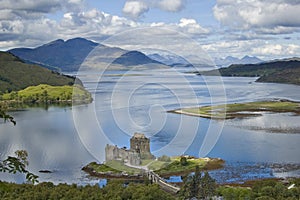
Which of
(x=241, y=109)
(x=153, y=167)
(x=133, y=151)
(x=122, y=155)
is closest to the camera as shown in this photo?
(x=153, y=167)

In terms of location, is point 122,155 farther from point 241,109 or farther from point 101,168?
point 241,109

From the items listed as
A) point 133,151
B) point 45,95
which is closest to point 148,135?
point 133,151

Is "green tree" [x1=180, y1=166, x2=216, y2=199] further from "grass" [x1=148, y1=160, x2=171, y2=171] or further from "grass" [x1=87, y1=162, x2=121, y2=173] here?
"grass" [x1=87, y1=162, x2=121, y2=173]

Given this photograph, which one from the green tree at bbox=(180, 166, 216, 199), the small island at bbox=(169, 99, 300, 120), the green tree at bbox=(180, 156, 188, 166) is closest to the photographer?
the green tree at bbox=(180, 166, 216, 199)

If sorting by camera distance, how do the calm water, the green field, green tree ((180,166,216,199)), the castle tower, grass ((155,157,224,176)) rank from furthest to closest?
the green field < the calm water < the castle tower < grass ((155,157,224,176)) < green tree ((180,166,216,199))

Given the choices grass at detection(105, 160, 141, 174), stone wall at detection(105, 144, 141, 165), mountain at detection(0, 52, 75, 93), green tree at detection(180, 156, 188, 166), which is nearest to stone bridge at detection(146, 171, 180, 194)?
grass at detection(105, 160, 141, 174)

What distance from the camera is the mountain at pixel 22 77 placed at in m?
82.5

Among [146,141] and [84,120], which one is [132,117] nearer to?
[84,120]

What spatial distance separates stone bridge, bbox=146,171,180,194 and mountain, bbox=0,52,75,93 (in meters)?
58.7

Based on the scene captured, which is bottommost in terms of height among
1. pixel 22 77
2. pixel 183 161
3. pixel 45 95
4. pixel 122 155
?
pixel 183 161

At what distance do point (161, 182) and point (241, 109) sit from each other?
3113 centimetres

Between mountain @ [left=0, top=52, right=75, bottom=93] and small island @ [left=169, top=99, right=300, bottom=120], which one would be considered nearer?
small island @ [left=169, top=99, right=300, bottom=120]

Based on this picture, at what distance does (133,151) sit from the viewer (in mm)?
26125

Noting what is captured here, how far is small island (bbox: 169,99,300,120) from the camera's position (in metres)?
47.8
